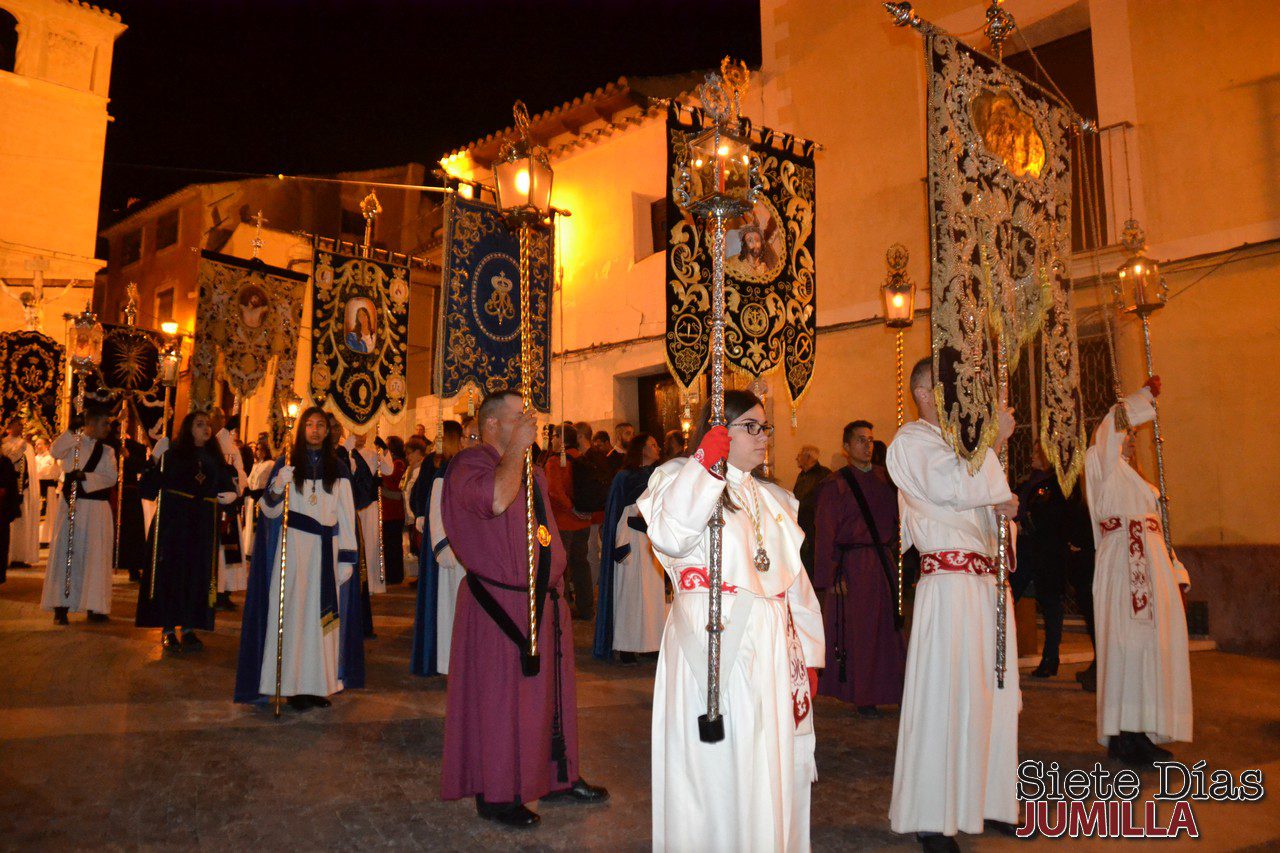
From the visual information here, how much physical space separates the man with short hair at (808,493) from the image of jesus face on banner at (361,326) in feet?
13.7

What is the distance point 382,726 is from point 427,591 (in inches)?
75.1

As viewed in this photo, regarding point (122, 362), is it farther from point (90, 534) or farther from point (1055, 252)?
point (1055, 252)

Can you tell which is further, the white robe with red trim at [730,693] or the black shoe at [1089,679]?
the black shoe at [1089,679]

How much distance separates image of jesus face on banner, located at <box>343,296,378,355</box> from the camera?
26.8ft

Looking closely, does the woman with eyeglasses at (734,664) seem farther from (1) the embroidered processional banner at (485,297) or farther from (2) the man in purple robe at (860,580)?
(1) the embroidered processional banner at (485,297)

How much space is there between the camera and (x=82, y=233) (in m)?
20.5

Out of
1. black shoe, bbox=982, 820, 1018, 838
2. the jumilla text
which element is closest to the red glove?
black shoe, bbox=982, 820, 1018, 838

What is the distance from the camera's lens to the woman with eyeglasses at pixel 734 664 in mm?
2812

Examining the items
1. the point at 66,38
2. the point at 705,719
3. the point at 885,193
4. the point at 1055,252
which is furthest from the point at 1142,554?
the point at 66,38

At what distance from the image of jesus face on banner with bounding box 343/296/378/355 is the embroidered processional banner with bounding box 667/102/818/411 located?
370 centimetres

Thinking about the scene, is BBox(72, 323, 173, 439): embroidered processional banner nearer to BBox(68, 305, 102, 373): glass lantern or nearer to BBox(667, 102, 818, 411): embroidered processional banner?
BBox(68, 305, 102, 373): glass lantern

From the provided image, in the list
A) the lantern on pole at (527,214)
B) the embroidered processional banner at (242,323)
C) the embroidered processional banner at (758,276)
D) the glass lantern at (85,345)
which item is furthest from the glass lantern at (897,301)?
the glass lantern at (85,345)

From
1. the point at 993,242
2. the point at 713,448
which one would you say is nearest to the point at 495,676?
the point at 713,448

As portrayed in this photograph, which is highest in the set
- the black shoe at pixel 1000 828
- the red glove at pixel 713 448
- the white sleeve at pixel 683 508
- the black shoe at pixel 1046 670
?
the red glove at pixel 713 448
